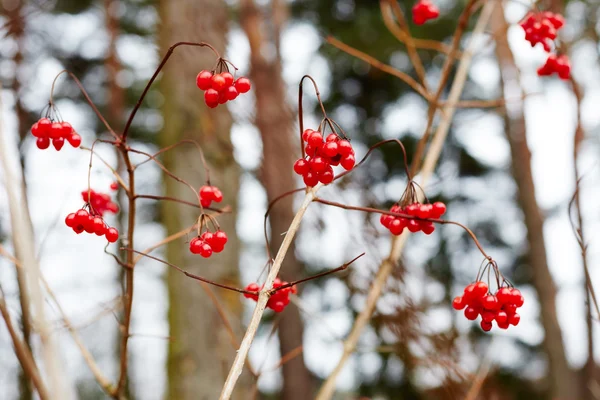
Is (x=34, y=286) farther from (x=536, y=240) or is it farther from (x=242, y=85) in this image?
(x=536, y=240)

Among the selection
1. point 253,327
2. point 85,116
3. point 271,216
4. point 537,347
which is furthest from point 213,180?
point 537,347

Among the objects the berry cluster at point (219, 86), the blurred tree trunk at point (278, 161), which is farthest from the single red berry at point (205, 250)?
the blurred tree trunk at point (278, 161)

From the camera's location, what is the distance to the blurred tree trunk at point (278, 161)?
5.19 metres

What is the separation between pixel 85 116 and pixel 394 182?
5128 millimetres

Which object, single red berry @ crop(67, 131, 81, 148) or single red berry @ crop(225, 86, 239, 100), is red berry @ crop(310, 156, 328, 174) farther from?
single red berry @ crop(67, 131, 81, 148)

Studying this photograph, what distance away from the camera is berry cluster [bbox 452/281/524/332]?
1076 millimetres

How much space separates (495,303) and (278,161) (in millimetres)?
4500

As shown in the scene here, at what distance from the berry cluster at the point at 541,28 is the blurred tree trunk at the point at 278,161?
10.1 feet

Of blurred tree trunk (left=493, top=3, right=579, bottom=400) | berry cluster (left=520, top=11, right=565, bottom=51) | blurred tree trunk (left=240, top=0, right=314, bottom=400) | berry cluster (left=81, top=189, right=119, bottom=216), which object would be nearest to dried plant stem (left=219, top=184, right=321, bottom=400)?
berry cluster (left=81, top=189, right=119, bottom=216)

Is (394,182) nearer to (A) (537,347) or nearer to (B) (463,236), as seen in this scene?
(B) (463,236)

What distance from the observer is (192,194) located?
2.66m

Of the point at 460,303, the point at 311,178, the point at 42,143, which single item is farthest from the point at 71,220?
the point at 460,303

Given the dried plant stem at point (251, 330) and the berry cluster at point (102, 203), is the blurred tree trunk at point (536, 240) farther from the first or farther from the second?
the dried plant stem at point (251, 330)

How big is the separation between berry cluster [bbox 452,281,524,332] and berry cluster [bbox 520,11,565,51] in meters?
0.89
